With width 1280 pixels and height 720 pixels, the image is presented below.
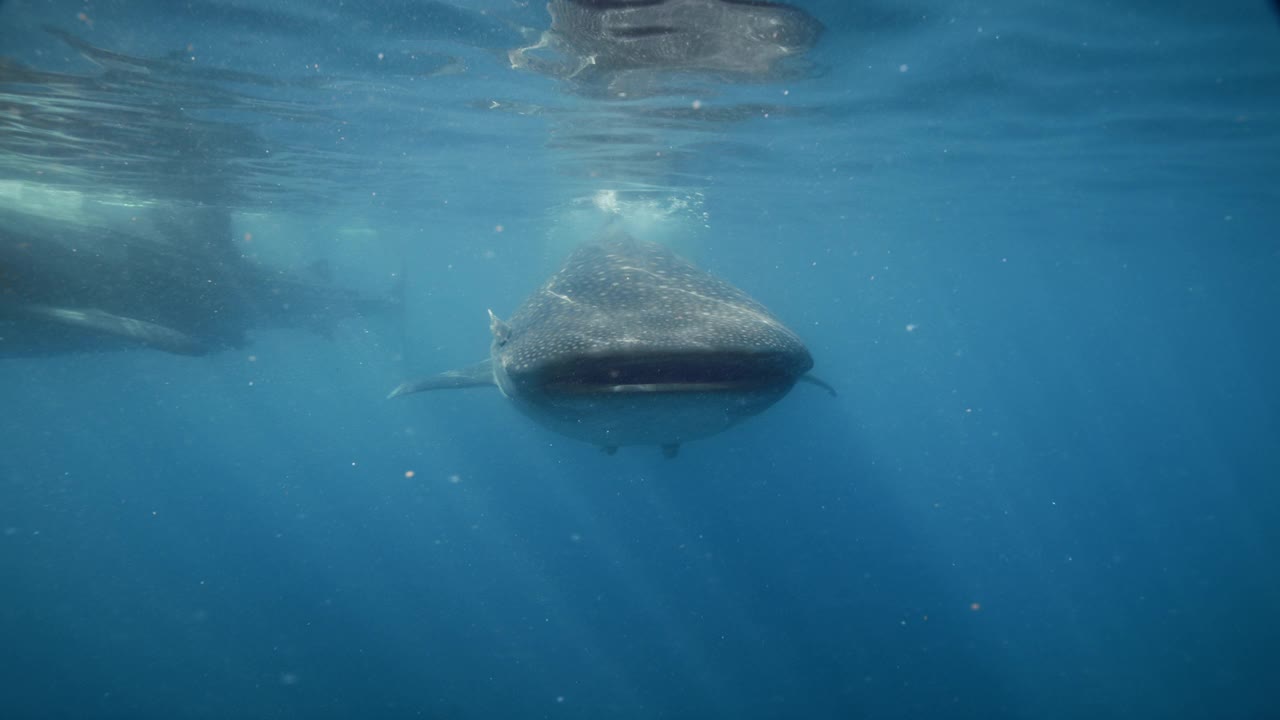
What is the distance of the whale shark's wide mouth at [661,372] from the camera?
13.0ft

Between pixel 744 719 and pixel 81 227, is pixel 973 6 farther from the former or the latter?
pixel 81 227

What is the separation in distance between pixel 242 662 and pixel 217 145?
45.1 feet

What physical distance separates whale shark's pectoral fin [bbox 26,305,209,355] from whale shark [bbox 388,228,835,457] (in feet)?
29.1

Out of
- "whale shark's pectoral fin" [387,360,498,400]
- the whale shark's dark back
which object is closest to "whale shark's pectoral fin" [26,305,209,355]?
"whale shark's pectoral fin" [387,360,498,400]

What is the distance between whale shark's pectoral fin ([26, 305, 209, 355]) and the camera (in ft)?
33.0

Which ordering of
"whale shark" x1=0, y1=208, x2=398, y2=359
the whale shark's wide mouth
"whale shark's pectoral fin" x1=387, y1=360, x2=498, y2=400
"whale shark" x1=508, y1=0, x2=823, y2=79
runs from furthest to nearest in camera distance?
"whale shark" x1=0, y1=208, x2=398, y2=359
"whale shark's pectoral fin" x1=387, y1=360, x2=498, y2=400
"whale shark" x1=508, y1=0, x2=823, y2=79
the whale shark's wide mouth

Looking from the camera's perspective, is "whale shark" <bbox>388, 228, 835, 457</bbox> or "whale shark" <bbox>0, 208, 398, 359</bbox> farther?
"whale shark" <bbox>0, 208, 398, 359</bbox>

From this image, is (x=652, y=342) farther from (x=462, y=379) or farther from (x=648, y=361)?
(x=462, y=379)

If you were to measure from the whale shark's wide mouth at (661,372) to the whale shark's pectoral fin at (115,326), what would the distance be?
10.4 m

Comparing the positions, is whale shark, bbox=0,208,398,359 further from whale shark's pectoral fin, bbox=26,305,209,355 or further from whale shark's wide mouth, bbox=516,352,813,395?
whale shark's wide mouth, bbox=516,352,813,395

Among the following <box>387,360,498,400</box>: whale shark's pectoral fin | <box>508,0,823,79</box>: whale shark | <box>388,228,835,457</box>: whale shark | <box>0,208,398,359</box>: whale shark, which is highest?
<box>508,0,823,79</box>: whale shark

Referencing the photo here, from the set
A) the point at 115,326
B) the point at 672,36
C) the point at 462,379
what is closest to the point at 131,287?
the point at 115,326

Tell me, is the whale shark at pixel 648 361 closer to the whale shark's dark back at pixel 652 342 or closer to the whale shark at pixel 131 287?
the whale shark's dark back at pixel 652 342

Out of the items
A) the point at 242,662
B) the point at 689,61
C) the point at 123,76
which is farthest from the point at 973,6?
the point at 242,662
